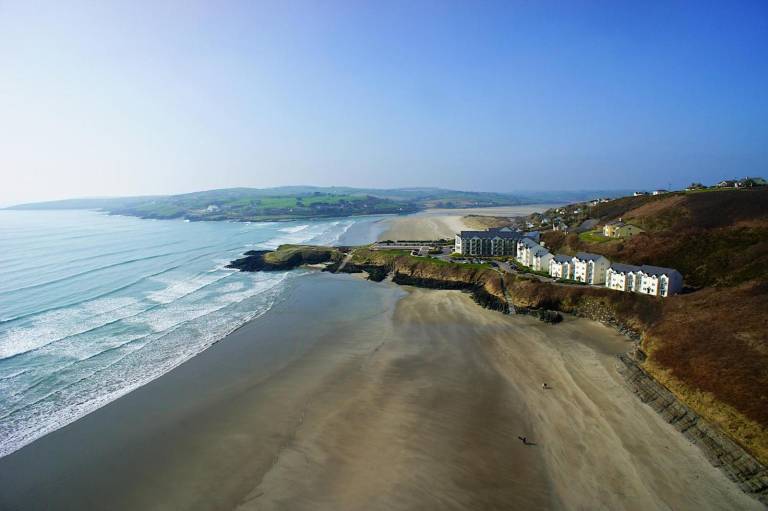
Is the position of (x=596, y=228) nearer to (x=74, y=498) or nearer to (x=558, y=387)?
(x=558, y=387)

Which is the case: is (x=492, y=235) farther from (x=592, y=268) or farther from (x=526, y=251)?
(x=592, y=268)

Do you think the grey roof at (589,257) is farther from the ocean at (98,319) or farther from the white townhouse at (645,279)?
the ocean at (98,319)

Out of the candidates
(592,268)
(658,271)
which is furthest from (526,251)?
(658,271)

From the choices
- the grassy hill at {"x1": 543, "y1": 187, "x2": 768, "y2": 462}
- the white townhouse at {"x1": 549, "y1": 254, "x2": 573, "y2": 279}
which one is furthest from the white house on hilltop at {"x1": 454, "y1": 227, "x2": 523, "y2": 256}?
the white townhouse at {"x1": 549, "y1": 254, "x2": 573, "y2": 279}

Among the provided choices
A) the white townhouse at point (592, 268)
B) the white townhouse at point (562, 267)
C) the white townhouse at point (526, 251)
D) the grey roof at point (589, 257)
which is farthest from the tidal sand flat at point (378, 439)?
the white townhouse at point (526, 251)

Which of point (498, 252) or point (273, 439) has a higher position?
point (498, 252)

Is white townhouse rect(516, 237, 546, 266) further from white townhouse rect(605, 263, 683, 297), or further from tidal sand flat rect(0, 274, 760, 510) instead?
tidal sand flat rect(0, 274, 760, 510)

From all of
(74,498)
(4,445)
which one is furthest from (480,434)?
(4,445)
